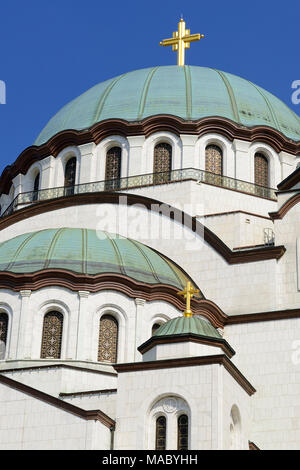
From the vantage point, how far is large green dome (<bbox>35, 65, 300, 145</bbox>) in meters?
41.0

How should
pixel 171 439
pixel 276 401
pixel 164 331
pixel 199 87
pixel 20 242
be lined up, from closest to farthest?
pixel 171 439, pixel 164 331, pixel 276 401, pixel 20 242, pixel 199 87

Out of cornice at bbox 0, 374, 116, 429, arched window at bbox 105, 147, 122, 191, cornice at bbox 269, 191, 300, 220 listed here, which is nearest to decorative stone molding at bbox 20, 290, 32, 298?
cornice at bbox 0, 374, 116, 429

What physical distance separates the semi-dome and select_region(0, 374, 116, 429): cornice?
4849 mm

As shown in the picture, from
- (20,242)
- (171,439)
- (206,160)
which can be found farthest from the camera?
(206,160)

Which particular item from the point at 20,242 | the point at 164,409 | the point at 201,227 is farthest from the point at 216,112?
the point at 164,409

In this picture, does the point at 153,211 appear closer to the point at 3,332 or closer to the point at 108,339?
the point at 108,339

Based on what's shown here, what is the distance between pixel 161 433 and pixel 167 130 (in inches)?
625

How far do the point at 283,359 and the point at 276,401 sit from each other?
1267 millimetres

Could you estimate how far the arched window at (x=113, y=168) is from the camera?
130 ft

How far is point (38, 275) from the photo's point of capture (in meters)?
31.6

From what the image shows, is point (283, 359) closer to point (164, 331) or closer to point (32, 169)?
point (164, 331)

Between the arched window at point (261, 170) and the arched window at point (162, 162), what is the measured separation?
319 cm

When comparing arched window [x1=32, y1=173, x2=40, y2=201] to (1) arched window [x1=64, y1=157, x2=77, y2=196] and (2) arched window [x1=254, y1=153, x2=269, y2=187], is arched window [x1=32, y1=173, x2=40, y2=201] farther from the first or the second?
(2) arched window [x1=254, y1=153, x2=269, y2=187]

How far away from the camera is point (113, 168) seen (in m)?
40.1
